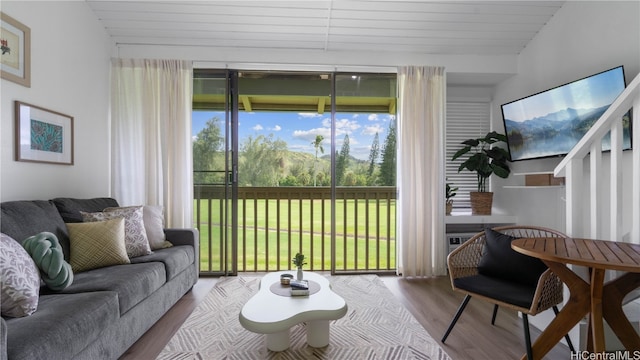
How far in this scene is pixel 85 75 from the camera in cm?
288

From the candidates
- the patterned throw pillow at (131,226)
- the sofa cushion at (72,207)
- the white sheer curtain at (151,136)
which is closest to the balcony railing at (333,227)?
the white sheer curtain at (151,136)

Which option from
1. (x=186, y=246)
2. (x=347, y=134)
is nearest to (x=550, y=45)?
(x=347, y=134)

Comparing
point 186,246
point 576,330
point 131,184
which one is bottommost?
point 576,330

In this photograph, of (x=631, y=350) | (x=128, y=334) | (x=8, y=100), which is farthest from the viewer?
(x=8, y=100)

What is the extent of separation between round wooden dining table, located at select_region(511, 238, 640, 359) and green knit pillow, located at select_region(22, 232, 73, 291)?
7.88 ft

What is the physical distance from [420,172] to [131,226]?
274 centimetres

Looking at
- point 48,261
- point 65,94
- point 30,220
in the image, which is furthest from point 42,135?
point 48,261

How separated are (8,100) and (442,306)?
11.5 feet

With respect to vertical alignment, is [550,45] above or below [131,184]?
above

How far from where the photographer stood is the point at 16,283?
142cm

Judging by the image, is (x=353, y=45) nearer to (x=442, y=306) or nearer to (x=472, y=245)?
(x=472, y=245)

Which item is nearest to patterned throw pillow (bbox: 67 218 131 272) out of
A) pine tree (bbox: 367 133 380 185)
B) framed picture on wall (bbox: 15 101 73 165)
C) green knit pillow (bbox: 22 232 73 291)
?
green knit pillow (bbox: 22 232 73 291)

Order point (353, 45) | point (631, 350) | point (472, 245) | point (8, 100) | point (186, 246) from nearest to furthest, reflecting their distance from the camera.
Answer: point (631, 350) → point (8, 100) → point (472, 245) → point (186, 246) → point (353, 45)

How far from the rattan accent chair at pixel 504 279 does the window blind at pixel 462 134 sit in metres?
1.65
